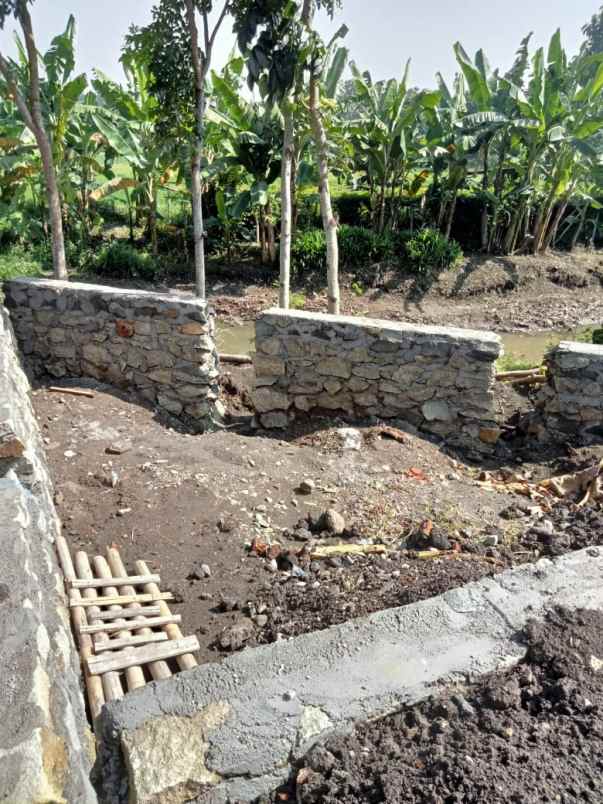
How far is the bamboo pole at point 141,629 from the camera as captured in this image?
3.30m

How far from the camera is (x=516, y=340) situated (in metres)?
13.1

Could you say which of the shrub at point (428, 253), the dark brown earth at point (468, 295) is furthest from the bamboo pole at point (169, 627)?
the shrub at point (428, 253)

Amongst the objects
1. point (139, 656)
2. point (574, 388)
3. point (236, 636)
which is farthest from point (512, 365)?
point (139, 656)

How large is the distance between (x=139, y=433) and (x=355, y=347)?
2422mm

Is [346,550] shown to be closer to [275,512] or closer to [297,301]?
[275,512]

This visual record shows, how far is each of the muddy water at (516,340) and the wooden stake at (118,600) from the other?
7.57 metres

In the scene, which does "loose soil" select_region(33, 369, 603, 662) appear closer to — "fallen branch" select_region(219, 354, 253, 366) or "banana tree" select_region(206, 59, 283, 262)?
"fallen branch" select_region(219, 354, 253, 366)

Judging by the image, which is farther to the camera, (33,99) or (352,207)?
(352,207)

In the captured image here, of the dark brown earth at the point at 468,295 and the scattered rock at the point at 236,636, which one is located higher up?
the dark brown earth at the point at 468,295

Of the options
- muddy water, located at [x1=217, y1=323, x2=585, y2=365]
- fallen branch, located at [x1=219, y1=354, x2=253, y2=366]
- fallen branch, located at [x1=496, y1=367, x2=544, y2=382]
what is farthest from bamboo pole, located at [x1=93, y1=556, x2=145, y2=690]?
muddy water, located at [x1=217, y1=323, x2=585, y2=365]

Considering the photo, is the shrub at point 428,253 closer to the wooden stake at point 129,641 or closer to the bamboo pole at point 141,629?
the bamboo pole at point 141,629

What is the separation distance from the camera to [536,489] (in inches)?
217

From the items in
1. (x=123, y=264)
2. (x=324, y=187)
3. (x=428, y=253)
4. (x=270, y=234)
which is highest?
(x=324, y=187)

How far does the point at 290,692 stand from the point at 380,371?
4.31 metres
